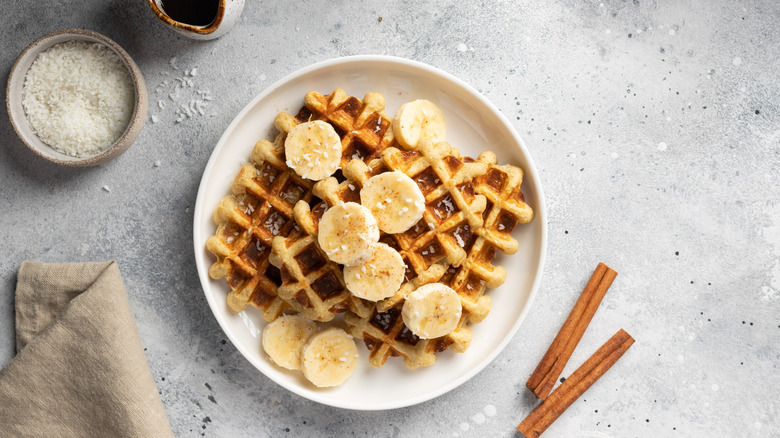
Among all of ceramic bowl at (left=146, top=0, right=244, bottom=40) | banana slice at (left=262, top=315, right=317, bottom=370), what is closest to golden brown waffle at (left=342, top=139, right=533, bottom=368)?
banana slice at (left=262, top=315, right=317, bottom=370)

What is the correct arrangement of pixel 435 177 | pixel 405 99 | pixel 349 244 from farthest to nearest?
1. pixel 405 99
2. pixel 435 177
3. pixel 349 244

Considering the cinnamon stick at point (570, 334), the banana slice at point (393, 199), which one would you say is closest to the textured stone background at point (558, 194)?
the cinnamon stick at point (570, 334)

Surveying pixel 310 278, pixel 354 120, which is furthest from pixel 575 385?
pixel 354 120

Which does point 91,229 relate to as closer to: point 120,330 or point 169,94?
point 120,330

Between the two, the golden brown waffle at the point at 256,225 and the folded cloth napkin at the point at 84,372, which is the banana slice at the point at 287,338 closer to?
the golden brown waffle at the point at 256,225

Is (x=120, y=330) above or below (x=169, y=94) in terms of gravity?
below

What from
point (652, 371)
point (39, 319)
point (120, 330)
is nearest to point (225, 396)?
point (120, 330)

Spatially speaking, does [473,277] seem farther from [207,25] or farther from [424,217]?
[207,25]
